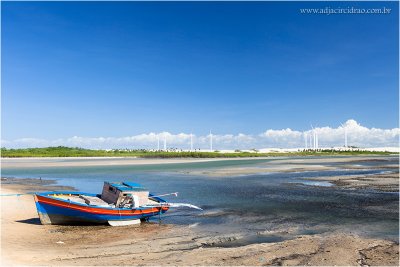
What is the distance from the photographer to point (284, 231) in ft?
60.4

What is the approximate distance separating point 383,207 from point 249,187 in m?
14.8

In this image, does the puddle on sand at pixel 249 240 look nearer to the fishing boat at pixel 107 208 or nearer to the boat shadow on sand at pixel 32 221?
the fishing boat at pixel 107 208

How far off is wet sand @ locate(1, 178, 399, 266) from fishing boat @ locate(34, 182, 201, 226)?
58 centimetres

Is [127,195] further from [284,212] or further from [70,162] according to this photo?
[70,162]

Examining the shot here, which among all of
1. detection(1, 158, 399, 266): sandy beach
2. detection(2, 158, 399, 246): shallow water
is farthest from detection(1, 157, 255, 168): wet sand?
detection(1, 158, 399, 266): sandy beach

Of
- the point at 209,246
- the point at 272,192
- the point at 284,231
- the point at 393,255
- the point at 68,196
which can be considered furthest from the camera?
the point at 272,192

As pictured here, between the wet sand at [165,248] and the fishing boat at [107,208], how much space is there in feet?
1.89

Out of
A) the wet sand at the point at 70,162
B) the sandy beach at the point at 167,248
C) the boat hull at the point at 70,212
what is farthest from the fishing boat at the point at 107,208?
the wet sand at the point at 70,162

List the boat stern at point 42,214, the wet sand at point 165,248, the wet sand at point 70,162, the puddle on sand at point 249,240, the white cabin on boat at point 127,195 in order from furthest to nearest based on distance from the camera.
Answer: the wet sand at point 70,162 → the white cabin on boat at point 127,195 → the boat stern at point 42,214 → the puddle on sand at point 249,240 → the wet sand at point 165,248

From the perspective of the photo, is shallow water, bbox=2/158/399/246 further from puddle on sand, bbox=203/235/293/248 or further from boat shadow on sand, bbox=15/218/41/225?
boat shadow on sand, bbox=15/218/41/225

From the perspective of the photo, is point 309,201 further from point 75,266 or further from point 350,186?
point 75,266

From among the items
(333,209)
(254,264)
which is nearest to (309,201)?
(333,209)

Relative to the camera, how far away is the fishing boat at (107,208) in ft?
65.5

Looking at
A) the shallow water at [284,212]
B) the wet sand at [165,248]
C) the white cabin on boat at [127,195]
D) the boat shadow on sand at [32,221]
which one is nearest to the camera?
the wet sand at [165,248]
